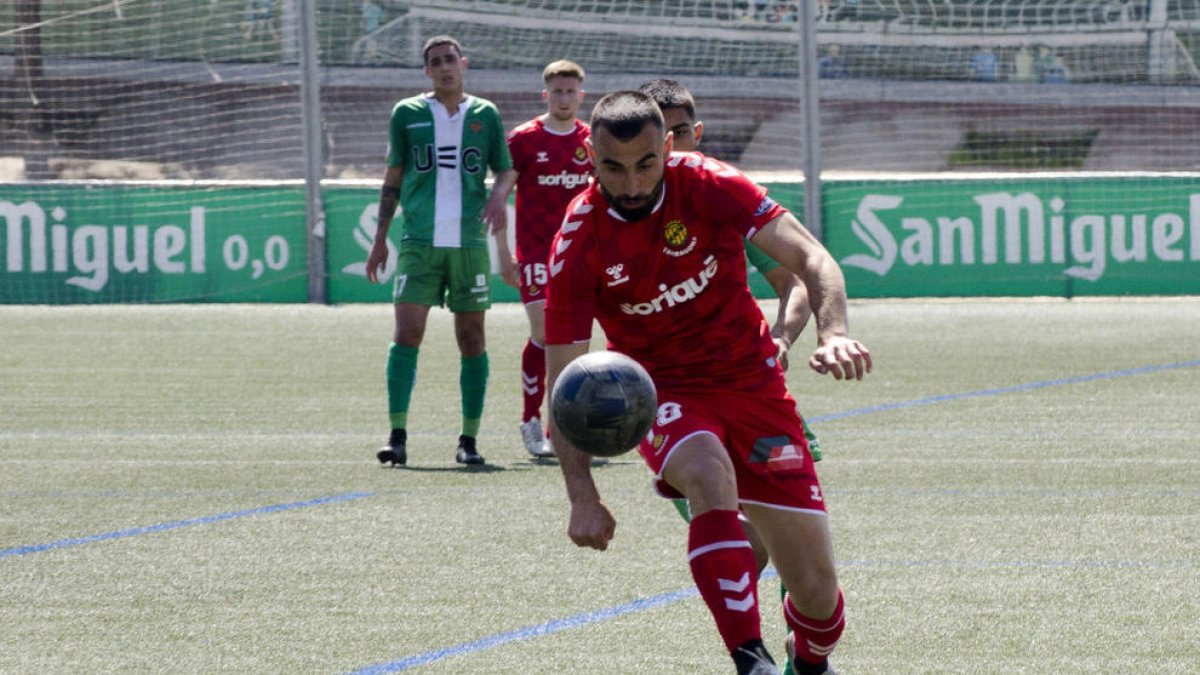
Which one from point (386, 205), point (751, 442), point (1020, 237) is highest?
point (386, 205)

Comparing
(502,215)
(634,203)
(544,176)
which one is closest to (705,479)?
(634,203)

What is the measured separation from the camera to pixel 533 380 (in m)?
9.68

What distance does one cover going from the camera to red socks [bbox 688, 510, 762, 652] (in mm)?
4293

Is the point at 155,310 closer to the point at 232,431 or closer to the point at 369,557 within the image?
the point at 232,431

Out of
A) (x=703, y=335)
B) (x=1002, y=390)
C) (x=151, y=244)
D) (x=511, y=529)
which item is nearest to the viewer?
(x=703, y=335)

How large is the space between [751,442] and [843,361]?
0.66m

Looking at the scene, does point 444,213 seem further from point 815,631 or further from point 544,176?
point 815,631

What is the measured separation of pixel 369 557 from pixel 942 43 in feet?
84.8

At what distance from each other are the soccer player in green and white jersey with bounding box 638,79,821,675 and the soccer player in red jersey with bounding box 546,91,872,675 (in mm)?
225

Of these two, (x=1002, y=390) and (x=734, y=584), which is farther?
(x=1002, y=390)

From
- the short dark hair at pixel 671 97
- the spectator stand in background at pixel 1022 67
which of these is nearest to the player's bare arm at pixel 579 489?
the short dark hair at pixel 671 97

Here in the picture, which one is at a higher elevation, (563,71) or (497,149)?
(563,71)

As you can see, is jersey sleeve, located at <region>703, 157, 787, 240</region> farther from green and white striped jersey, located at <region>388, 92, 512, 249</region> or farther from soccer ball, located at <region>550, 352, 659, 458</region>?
green and white striped jersey, located at <region>388, 92, 512, 249</region>

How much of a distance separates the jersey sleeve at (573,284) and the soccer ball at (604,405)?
281 millimetres
